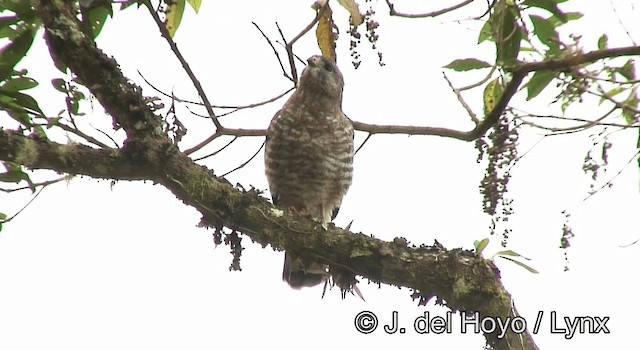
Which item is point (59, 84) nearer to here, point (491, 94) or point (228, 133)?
point (228, 133)

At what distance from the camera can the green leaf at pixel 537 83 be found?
281 centimetres

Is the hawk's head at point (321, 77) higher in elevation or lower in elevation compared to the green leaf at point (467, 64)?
higher

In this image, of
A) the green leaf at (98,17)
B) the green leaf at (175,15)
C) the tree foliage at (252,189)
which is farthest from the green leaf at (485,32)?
the green leaf at (98,17)

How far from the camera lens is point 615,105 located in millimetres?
2783

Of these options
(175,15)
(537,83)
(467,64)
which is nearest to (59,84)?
(175,15)

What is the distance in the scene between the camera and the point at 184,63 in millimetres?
3529

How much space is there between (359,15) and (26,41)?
1.33 metres

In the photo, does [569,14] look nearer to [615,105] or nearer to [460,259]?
[615,105]

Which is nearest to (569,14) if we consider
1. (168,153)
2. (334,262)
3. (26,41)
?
(334,262)

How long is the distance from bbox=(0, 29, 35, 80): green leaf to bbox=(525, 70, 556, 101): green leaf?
1.94 meters

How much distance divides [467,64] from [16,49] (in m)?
1.75

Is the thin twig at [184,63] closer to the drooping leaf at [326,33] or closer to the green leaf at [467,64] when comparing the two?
the drooping leaf at [326,33]

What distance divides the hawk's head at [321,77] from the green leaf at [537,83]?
2.11m

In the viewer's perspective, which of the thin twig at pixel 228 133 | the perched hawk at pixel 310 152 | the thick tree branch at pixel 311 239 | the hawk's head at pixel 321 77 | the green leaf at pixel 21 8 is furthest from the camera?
the hawk's head at pixel 321 77
